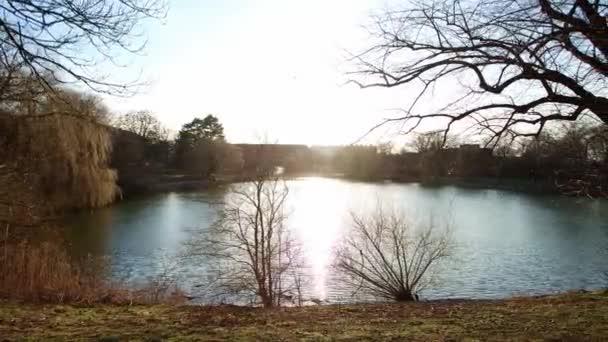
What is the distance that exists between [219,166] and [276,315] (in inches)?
2090

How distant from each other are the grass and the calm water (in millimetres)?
5754

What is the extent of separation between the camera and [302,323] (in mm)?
5934

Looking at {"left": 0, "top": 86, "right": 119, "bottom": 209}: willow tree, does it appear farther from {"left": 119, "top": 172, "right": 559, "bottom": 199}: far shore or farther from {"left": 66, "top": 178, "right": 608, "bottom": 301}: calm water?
{"left": 119, "top": 172, "right": 559, "bottom": 199}: far shore

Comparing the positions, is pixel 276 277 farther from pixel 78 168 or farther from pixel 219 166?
pixel 219 166

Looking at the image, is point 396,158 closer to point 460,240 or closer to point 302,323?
point 460,240

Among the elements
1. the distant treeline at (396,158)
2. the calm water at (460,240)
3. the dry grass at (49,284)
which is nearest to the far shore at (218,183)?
the distant treeline at (396,158)

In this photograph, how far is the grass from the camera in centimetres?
483

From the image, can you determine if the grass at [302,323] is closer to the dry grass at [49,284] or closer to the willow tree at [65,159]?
the dry grass at [49,284]

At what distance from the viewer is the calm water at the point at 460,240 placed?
14203mm

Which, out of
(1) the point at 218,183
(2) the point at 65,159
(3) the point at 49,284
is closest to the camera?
(3) the point at 49,284

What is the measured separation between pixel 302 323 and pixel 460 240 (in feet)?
48.9

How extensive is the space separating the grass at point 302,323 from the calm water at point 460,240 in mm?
5754

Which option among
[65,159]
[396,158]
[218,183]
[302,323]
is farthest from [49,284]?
[218,183]

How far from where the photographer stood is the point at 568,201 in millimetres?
32031
